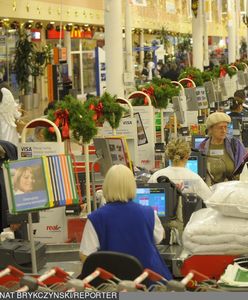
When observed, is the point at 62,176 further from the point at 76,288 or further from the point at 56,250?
the point at 76,288

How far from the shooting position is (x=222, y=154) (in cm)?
1057

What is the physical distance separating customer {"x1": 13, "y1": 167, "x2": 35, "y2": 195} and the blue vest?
0.67 m

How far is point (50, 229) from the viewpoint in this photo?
30.6 feet

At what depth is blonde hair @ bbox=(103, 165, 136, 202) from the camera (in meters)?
6.14

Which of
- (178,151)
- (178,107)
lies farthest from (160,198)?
(178,107)

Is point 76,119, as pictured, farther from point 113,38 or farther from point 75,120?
point 113,38

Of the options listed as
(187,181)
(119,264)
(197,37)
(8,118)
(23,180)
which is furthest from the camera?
(197,37)

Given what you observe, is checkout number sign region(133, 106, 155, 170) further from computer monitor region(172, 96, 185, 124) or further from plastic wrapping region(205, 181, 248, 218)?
plastic wrapping region(205, 181, 248, 218)

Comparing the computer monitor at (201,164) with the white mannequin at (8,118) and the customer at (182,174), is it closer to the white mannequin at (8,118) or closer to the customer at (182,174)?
the customer at (182,174)

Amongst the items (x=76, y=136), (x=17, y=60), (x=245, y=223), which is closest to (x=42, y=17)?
(x=17, y=60)

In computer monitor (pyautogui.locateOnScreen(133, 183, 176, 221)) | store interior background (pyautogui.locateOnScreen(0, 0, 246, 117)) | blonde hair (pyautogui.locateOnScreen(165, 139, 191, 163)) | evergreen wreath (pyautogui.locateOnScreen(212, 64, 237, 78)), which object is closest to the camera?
computer monitor (pyautogui.locateOnScreen(133, 183, 176, 221))

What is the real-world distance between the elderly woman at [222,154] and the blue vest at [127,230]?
4239mm

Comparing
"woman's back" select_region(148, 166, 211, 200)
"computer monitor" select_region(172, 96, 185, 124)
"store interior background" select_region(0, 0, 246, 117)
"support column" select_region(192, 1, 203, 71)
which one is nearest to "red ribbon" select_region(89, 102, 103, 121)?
"woman's back" select_region(148, 166, 211, 200)

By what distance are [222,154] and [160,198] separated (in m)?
2.89
